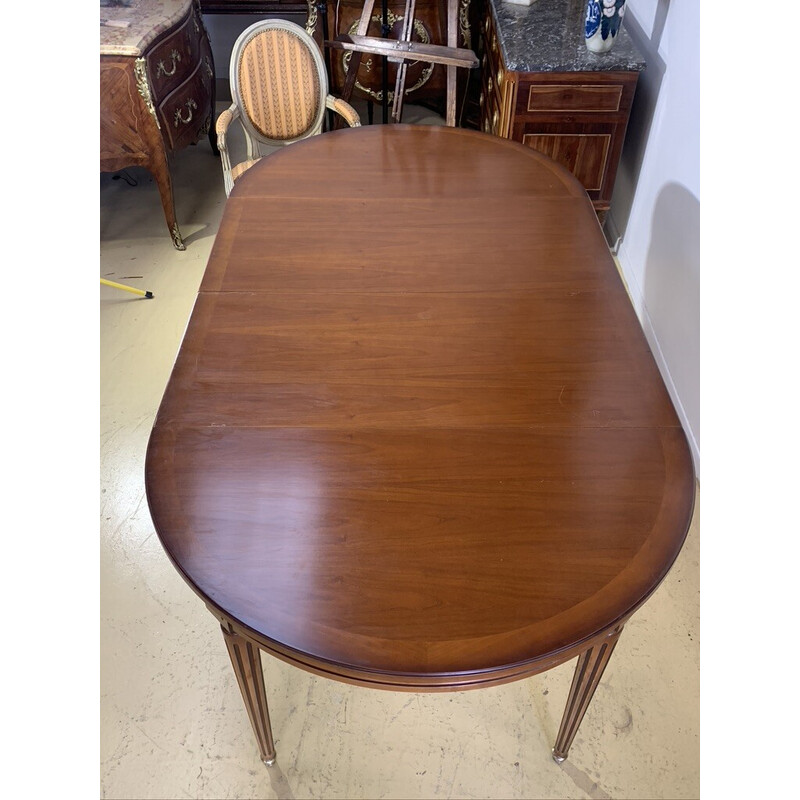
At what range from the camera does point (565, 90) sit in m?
2.32

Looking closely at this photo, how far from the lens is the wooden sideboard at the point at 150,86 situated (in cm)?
235

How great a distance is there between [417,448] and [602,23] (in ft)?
5.97

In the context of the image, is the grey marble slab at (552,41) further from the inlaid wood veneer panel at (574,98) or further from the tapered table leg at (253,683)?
the tapered table leg at (253,683)

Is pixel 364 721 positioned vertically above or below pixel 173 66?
below

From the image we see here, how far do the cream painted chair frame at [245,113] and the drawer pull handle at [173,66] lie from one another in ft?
1.18

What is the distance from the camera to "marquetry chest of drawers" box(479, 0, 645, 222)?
2283 mm

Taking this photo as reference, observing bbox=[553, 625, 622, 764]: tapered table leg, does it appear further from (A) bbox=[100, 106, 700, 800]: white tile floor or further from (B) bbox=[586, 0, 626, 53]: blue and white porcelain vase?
(B) bbox=[586, 0, 626, 53]: blue and white porcelain vase

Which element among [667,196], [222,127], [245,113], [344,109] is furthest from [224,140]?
[667,196]

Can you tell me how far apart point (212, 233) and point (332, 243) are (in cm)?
153

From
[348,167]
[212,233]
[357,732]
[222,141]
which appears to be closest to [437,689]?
[357,732]

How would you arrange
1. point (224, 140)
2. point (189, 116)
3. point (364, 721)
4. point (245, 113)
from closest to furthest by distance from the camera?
point (364, 721)
point (224, 140)
point (245, 113)
point (189, 116)

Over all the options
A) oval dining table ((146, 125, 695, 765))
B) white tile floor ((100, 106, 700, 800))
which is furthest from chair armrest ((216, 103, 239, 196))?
white tile floor ((100, 106, 700, 800))

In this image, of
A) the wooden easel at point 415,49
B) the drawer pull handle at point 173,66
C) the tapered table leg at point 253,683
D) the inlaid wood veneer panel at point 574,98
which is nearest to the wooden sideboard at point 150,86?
the drawer pull handle at point 173,66

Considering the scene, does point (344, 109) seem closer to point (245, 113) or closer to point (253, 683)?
point (245, 113)
